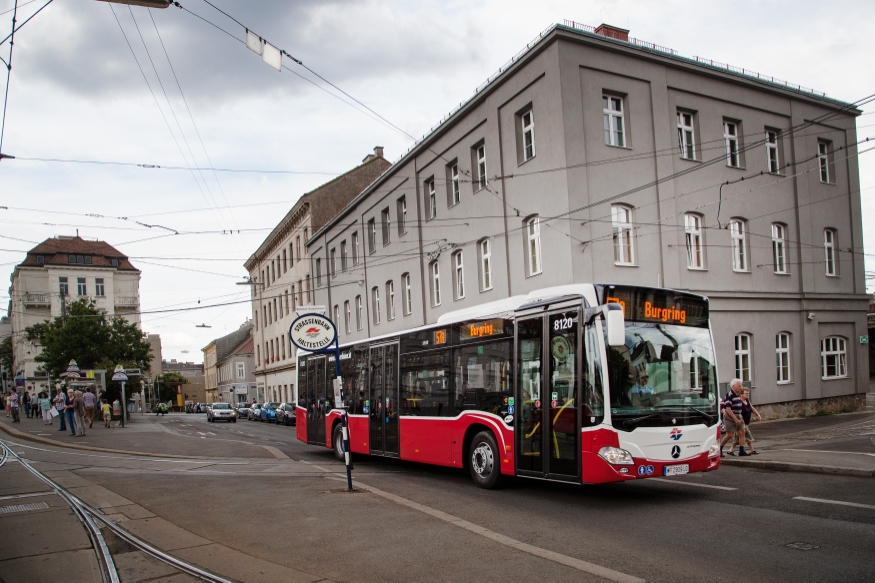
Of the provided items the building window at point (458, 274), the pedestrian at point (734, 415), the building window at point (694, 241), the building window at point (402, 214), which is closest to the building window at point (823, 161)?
the building window at point (694, 241)

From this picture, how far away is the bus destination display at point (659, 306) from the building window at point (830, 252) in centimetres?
2030

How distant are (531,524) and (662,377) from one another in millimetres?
2760

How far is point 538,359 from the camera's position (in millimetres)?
10219

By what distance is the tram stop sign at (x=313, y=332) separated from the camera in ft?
37.9

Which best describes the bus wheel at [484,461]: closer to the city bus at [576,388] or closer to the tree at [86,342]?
the city bus at [576,388]

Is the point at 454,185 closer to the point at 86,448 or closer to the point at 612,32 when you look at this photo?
the point at 612,32

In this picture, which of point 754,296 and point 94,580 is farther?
point 754,296

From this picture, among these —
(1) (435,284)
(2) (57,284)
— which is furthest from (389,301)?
(2) (57,284)

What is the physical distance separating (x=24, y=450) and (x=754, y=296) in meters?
23.2

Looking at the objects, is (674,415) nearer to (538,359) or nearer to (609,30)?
(538,359)

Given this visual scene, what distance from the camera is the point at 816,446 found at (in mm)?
15180

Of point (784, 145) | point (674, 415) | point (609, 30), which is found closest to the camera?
point (674, 415)

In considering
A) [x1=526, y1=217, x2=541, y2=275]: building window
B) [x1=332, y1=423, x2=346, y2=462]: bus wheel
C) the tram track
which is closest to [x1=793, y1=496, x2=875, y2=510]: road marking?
the tram track

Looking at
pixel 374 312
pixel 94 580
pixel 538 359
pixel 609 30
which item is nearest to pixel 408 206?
pixel 374 312
